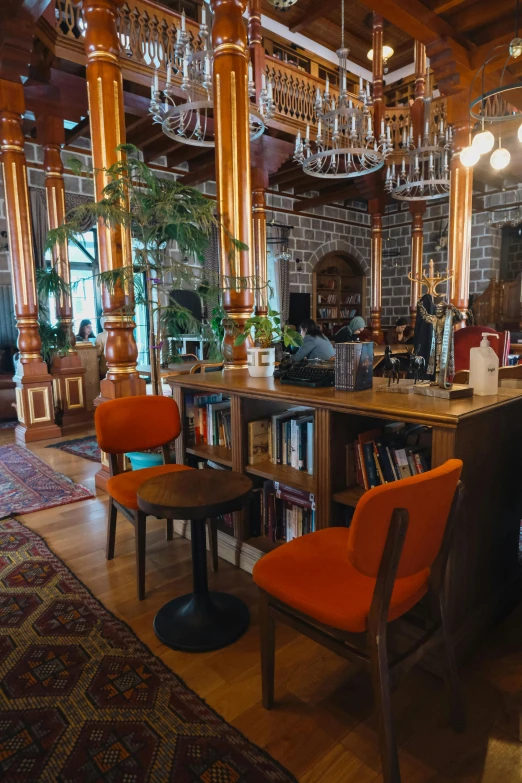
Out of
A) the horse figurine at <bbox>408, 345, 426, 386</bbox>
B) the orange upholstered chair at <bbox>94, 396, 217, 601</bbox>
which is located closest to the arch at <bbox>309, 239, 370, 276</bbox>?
the orange upholstered chair at <bbox>94, 396, 217, 601</bbox>

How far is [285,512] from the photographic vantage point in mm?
2512

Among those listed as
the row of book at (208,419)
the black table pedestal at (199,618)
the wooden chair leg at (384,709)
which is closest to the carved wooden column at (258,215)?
the row of book at (208,419)

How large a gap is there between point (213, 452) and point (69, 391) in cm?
410

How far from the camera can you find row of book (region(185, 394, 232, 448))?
283cm

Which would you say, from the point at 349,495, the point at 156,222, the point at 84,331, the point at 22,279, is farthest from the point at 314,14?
the point at 349,495

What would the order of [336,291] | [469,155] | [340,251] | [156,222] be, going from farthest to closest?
[336,291]
[340,251]
[469,155]
[156,222]

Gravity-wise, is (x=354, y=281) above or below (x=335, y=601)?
above

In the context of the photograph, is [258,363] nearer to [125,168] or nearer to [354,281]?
[125,168]

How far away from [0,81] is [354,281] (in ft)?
30.0

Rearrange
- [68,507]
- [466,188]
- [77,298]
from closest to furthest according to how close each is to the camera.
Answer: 1. [68,507]
2. [466,188]
3. [77,298]

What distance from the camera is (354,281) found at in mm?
12508

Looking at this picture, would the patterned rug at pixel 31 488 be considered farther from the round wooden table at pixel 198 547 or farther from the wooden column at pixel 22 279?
the round wooden table at pixel 198 547

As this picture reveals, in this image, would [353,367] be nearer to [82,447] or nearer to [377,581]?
[377,581]

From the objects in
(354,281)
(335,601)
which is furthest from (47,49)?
(354,281)
